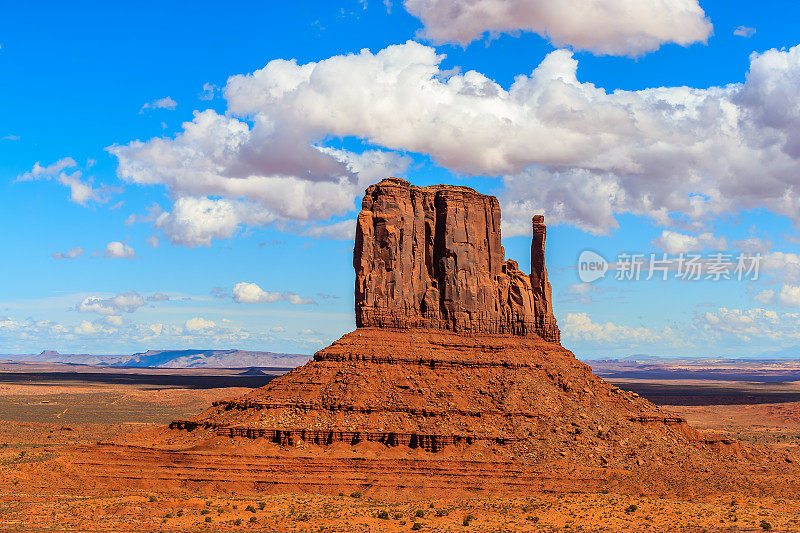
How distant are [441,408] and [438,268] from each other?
14861mm

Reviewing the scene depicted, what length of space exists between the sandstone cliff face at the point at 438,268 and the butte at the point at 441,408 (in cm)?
12

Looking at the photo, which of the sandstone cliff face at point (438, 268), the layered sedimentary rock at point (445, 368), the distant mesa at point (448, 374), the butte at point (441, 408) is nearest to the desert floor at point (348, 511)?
the butte at point (441, 408)

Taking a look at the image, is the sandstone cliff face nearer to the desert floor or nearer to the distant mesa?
the distant mesa

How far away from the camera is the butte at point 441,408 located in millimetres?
72062

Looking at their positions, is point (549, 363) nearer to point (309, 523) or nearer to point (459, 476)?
point (459, 476)

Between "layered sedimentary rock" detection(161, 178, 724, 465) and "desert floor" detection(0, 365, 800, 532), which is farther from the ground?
"layered sedimentary rock" detection(161, 178, 724, 465)

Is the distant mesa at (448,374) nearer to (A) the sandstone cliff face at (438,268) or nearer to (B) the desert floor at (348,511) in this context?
(A) the sandstone cliff face at (438,268)

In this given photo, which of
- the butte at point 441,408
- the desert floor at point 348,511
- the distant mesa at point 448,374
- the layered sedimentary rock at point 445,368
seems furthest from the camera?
the layered sedimentary rock at point 445,368

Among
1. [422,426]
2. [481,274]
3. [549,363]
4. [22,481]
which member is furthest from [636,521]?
[22,481]

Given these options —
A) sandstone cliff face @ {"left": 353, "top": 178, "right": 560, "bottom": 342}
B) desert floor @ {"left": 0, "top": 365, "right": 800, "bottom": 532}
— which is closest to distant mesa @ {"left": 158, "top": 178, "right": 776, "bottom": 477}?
sandstone cliff face @ {"left": 353, "top": 178, "right": 560, "bottom": 342}

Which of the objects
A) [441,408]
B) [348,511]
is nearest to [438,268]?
[441,408]

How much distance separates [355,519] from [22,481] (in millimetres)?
27172

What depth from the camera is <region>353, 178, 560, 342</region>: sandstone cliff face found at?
276 feet

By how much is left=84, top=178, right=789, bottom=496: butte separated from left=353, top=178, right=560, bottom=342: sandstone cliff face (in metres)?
0.12
